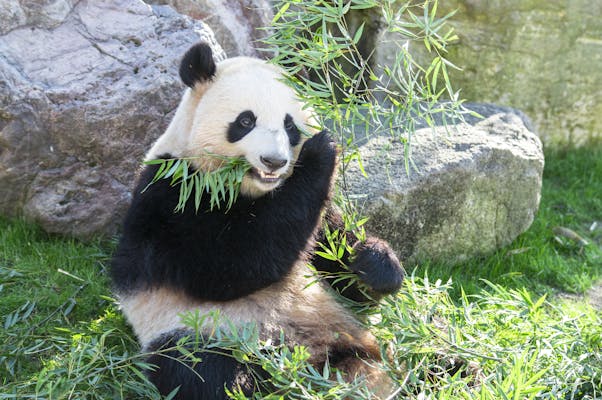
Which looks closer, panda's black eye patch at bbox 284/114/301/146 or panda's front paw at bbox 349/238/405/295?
panda's black eye patch at bbox 284/114/301/146

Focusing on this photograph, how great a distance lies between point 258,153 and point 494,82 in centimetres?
379

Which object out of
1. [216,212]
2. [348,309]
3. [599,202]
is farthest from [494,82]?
[216,212]

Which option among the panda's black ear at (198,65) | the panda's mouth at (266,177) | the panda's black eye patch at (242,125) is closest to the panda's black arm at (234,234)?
the panda's mouth at (266,177)

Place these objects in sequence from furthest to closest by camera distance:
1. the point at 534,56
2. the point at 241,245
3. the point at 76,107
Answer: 1. the point at 534,56
2. the point at 76,107
3. the point at 241,245

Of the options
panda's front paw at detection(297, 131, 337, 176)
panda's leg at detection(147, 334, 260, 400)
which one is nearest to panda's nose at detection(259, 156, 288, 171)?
panda's front paw at detection(297, 131, 337, 176)

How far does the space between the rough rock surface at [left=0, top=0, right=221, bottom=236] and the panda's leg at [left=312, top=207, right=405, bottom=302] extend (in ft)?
4.76

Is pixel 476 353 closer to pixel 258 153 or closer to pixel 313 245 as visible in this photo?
pixel 313 245

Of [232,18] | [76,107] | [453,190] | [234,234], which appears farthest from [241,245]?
[232,18]

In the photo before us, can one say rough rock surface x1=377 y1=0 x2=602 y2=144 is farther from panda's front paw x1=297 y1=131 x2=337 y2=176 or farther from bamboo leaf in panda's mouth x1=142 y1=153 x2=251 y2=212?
bamboo leaf in panda's mouth x1=142 y1=153 x2=251 y2=212

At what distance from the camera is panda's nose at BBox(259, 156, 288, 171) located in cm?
281

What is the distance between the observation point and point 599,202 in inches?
222

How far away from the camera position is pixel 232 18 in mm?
5074

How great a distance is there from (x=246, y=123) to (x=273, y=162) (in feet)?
0.85

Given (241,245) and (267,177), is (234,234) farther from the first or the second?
(267,177)
